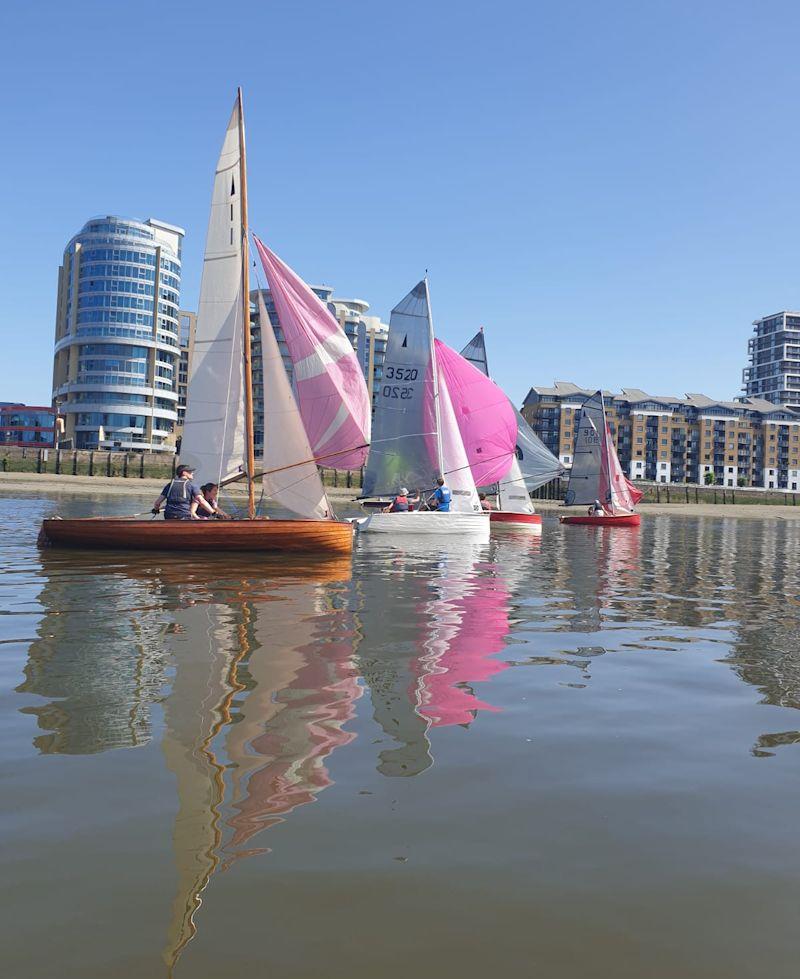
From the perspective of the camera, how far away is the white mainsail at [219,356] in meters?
21.5

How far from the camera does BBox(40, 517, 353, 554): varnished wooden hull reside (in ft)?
Result: 64.2

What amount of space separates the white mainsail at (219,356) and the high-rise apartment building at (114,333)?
117298 mm

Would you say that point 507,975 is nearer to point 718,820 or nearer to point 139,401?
point 718,820

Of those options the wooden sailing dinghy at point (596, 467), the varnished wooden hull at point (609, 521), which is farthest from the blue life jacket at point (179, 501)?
the wooden sailing dinghy at point (596, 467)

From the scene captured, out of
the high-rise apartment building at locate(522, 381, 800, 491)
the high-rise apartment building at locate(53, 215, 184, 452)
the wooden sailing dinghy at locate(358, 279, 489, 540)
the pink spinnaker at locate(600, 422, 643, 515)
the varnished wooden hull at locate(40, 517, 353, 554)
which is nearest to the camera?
the varnished wooden hull at locate(40, 517, 353, 554)

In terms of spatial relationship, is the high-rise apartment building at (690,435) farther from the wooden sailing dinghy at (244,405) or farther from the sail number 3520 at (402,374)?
the wooden sailing dinghy at (244,405)

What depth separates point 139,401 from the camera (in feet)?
454

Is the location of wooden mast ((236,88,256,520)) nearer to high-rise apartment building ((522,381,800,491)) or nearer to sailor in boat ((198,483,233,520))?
sailor in boat ((198,483,233,520))

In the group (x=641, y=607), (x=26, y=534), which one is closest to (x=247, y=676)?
(x=641, y=607)

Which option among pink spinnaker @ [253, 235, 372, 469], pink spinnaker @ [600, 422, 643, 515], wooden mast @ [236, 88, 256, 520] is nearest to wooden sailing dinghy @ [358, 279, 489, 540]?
pink spinnaker @ [253, 235, 372, 469]

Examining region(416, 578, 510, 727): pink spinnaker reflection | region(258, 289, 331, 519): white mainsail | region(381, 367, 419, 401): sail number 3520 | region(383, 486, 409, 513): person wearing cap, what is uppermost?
region(381, 367, 419, 401): sail number 3520

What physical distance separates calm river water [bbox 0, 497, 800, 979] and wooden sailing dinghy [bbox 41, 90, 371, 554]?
30.2 ft

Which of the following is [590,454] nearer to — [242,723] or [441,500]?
[441,500]

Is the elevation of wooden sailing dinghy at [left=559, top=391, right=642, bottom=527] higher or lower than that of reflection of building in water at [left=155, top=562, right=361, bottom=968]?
higher
